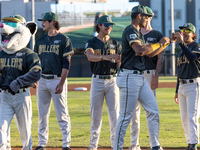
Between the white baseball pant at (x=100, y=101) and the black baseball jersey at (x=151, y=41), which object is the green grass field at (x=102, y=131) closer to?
the white baseball pant at (x=100, y=101)

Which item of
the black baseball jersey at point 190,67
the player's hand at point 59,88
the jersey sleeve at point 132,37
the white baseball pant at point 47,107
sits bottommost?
the white baseball pant at point 47,107

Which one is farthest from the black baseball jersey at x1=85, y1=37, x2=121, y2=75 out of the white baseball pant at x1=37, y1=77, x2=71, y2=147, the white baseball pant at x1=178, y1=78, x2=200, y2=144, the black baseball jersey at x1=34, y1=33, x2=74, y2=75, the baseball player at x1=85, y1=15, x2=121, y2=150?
the white baseball pant at x1=178, y1=78, x2=200, y2=144

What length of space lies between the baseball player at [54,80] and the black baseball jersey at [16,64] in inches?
43.9

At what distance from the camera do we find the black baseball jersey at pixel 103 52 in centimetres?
559

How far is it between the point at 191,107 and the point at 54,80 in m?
2.32

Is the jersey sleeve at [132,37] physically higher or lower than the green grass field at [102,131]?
higher

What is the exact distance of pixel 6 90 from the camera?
171 inches

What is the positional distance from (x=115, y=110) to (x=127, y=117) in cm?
97

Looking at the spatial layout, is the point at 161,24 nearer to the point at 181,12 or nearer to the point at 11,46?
the point at 181,12

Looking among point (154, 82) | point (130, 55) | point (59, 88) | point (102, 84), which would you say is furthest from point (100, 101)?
point (130, 55)

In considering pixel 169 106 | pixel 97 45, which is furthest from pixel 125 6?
pixel 97 45

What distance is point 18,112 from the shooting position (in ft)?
14.3

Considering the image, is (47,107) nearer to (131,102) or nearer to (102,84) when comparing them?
(102,84)

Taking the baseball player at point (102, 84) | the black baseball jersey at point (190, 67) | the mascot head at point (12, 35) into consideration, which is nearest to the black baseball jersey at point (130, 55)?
the baseball player at point (102, 84)
